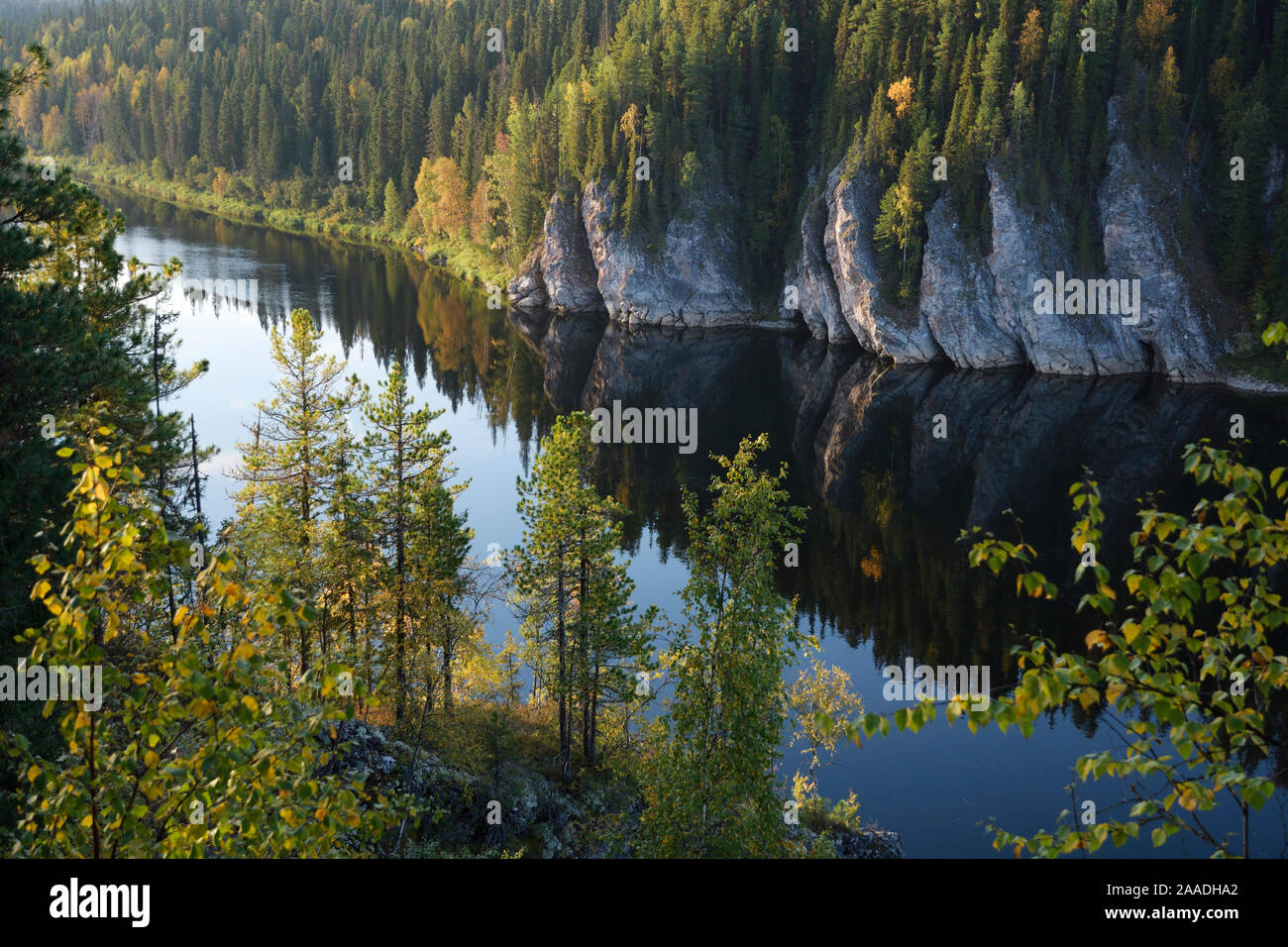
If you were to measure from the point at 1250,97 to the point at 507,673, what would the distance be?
75.6 meters

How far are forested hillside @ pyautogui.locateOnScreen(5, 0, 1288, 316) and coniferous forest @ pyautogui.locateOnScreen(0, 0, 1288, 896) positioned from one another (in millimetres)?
459

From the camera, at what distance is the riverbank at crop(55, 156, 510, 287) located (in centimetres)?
11706

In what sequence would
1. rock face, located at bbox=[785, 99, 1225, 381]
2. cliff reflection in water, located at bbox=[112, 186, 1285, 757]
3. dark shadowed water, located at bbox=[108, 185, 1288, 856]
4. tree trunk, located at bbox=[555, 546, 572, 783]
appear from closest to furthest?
1. tree trunk, located at bbox=[555, 546, 572, 783]
2. dark shadowed water, located at bbox=[108, 185, 1288, 856]
3. cliff reflection in water, located at bbox=[112, 186, 1285, 757]
4. rock face, located at bbox=[785, 99, 1225, 381]

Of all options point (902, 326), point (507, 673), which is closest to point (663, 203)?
point (902, 326)

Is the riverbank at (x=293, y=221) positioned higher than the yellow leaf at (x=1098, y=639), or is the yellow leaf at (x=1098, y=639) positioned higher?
the riverbank at (x=293, y=221)

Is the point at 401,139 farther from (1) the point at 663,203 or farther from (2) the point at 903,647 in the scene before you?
(2) the point at 903,647

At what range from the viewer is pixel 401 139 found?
463ft

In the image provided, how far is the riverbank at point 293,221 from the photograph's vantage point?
4609 inches

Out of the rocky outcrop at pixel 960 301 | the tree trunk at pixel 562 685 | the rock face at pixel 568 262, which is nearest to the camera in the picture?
the tree trunk at pixel 562 685

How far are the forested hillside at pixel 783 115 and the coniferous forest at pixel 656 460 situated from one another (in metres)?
0.46

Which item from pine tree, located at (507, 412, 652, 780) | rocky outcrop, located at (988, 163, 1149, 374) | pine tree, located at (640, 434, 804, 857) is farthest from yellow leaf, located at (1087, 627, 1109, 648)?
rocky outcrop, located at (988, 163, 1149, 374)

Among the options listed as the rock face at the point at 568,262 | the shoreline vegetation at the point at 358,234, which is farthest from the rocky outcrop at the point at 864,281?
the rock face at the point at 568,262

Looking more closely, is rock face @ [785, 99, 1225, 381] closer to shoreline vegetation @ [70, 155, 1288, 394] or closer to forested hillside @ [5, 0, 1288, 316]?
forested hillside @ [5, 0, 1288, 316]

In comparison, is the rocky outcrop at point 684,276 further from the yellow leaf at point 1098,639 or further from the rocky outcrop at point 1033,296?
the yellow leaf at point 1098,639
